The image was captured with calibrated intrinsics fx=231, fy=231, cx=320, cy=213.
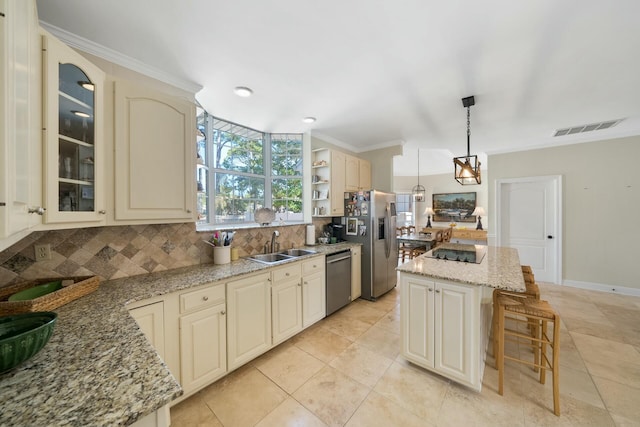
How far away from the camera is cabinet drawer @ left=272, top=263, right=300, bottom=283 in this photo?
228 centimetres

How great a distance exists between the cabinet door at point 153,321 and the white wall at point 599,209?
5.86m

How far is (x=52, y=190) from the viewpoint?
1.19 m

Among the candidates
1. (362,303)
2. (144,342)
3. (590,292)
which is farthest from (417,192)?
(144,342)

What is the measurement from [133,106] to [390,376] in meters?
2.88

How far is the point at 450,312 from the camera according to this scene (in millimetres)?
1794

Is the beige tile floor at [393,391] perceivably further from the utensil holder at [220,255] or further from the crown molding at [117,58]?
the crown molding at [117,58]

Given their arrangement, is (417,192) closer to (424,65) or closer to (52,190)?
(424,65)

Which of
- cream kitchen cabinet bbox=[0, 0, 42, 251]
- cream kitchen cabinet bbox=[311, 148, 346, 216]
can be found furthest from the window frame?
cream kitchen cabinet bbox=[0, 0, 42, 251]

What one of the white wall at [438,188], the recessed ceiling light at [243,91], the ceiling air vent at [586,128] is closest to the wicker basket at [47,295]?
the recessed ceiling light at [243,91]

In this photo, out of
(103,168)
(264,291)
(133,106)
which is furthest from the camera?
(264,291)

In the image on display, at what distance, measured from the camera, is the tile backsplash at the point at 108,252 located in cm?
145

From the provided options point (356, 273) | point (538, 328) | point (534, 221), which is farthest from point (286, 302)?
point (534, 221)

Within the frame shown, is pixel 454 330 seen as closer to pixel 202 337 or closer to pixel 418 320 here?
pixel 418 320

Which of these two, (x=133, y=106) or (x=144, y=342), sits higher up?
(x=133, y=106)
